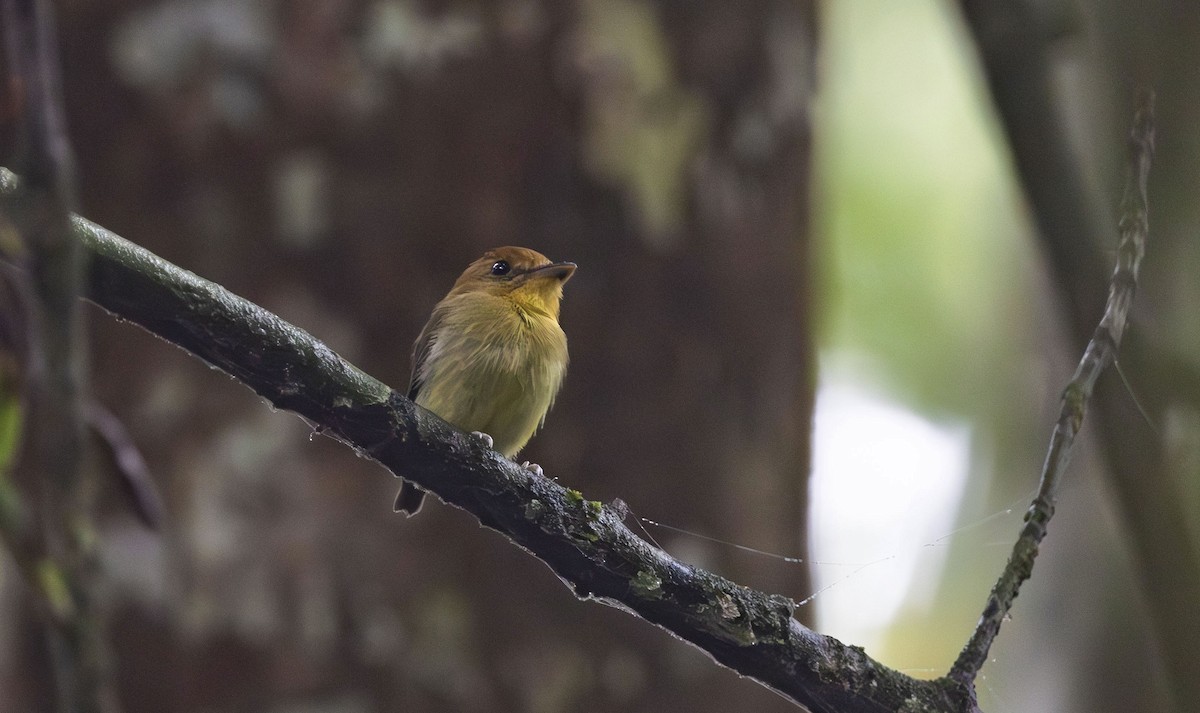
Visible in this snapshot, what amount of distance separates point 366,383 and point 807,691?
0.97 meters

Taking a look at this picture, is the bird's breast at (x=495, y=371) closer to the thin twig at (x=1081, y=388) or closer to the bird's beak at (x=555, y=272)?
the bird's beak at (x=555, y=272)

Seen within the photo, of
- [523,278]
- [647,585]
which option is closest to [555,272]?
[523,278]

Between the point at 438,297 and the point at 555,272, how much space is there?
476 millimetres

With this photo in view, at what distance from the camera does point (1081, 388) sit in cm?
209

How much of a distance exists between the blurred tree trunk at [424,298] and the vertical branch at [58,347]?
10.7ft

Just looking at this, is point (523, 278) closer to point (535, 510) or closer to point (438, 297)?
point (438, 297)

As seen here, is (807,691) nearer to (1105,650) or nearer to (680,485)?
(680,485)

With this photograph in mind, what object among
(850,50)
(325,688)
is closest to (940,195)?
(850,50)

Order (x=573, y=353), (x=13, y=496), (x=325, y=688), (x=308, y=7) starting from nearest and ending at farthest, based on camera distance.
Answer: (x=13, y=496) → (x=325, y=688) → (x=308, y=7) → (x=573, y=353)

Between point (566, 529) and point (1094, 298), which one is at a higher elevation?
point (1094, 298)

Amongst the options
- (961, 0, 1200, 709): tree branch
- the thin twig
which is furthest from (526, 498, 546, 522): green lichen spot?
(961, 0, 1200, 709): tree branch

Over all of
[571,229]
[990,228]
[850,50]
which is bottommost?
[571,229]

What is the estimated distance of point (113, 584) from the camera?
393 cm

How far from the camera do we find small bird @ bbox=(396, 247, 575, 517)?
13.7 feet
